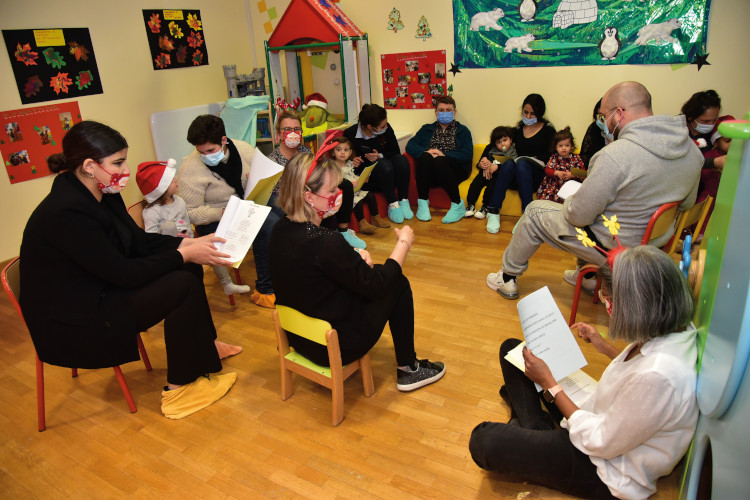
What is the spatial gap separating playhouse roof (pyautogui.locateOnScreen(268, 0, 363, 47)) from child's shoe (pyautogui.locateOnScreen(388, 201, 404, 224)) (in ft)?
5.83

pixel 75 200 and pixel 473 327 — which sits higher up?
pixel 75 200

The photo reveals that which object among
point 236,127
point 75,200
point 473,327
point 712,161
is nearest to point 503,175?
→ point 712,161

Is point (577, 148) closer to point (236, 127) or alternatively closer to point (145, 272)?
point (236, 127)

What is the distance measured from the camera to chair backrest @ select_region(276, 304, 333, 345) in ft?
6.62

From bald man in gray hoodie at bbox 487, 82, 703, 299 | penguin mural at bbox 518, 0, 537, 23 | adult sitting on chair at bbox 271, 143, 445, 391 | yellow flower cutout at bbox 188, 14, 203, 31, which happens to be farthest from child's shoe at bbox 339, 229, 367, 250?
yellow flower cutout at bbox 188, 14, 203, 31

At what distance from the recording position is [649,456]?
148 cm

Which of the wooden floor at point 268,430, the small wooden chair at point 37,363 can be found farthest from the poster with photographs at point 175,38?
the small wooden chair at point 37,363

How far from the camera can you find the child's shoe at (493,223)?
427cm

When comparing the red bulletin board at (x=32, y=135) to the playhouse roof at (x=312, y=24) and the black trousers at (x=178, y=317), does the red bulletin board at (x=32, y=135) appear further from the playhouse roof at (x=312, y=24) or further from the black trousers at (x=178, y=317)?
the black trousers at (x=178, y=317)

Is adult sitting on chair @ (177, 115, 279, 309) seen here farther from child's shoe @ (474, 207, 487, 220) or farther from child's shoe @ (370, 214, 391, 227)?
child's shoe @ (474, 207, 487, 220)

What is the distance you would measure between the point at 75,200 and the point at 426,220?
3151mm

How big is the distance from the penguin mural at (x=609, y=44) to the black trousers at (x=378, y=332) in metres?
3.30

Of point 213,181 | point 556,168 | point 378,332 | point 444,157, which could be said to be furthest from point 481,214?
point 378,332

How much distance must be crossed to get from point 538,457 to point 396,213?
3214 mm
